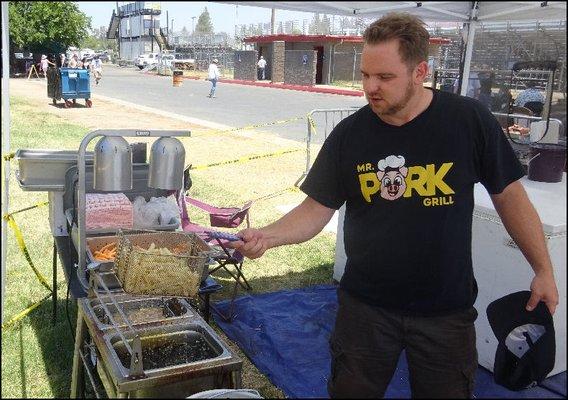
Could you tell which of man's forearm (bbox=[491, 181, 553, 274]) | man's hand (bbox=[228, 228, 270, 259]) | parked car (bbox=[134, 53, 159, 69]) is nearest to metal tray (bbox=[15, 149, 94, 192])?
man's hand (bbox=[228, 228, 270, 259])

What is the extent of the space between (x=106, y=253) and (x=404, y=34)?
8.21 feet

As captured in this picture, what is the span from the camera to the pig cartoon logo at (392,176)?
223cm

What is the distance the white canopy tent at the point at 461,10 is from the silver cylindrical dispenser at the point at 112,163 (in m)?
1.55

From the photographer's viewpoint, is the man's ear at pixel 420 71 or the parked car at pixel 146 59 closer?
the man's ear at pixel 420 71

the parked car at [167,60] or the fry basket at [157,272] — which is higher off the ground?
the parked car at [167,60]

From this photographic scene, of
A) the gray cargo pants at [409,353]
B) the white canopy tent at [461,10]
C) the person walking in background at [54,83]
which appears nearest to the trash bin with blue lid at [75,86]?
the person walking in background at [54,83]

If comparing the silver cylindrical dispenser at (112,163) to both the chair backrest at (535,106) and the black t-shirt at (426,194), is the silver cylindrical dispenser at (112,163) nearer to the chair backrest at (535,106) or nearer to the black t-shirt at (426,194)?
the black t-shirt at (426,194)

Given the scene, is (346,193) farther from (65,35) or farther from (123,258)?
(65,35)

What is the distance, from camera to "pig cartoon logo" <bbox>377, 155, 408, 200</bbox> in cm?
223

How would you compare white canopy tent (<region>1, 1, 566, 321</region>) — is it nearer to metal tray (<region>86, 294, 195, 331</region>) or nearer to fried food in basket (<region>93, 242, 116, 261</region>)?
fried food in basket (<region>93, 242, 116, 261</region>)

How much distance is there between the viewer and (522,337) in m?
2.62

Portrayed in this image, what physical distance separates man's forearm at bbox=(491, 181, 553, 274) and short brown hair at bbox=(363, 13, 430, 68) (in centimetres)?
71

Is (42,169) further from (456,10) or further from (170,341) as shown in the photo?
(456,10)

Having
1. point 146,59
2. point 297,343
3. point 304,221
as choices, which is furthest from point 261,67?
point 304,221
